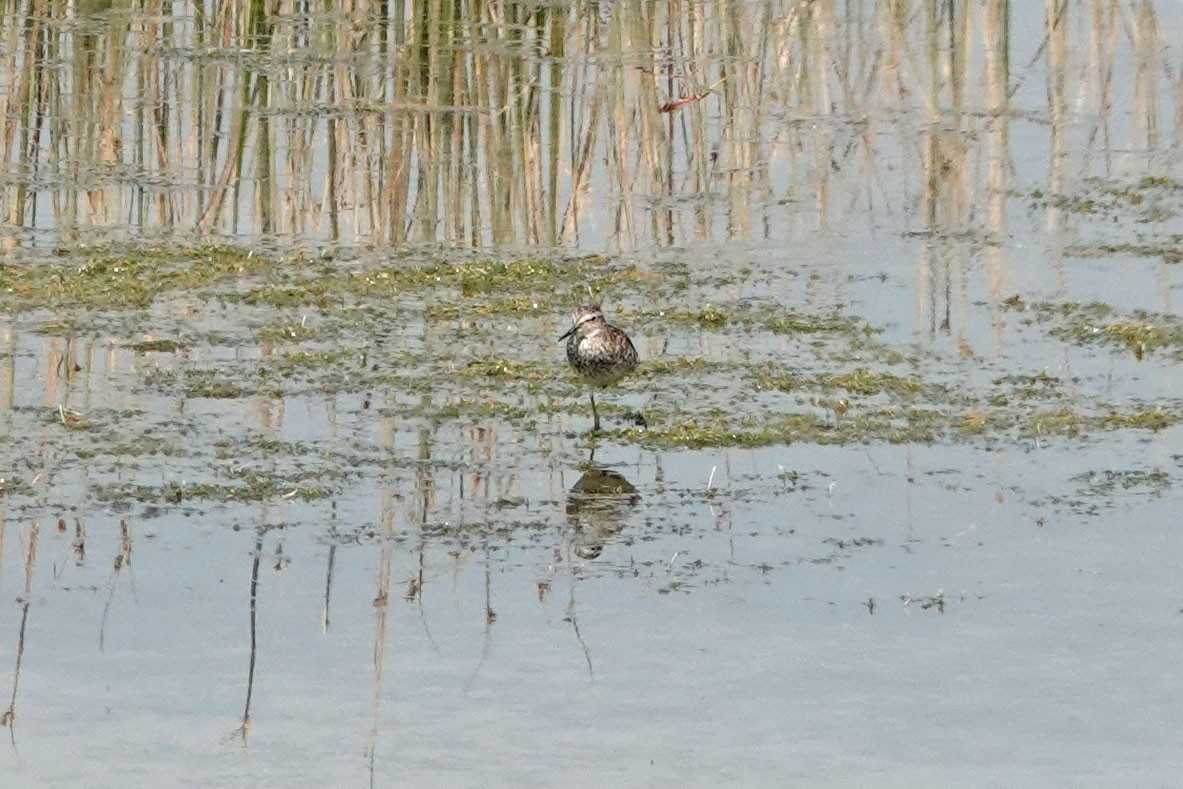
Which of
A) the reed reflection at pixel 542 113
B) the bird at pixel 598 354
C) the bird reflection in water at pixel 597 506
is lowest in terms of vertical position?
the bird reflection in water at pixel 597 506

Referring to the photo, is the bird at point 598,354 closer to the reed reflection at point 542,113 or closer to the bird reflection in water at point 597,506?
the bird reflection in water at point 597,506

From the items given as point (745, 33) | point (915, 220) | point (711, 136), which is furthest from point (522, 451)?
point (745, 33)

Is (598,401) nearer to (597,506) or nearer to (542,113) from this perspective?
(597,506)

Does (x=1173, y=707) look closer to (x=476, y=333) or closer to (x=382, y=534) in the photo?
(x=382, y=534)

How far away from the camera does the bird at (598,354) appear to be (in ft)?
29.8

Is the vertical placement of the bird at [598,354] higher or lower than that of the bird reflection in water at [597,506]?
higher

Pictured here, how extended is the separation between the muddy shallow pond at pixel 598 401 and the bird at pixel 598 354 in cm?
16

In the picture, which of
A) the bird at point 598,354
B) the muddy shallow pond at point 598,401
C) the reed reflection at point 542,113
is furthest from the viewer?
the reed reflection at point 542,113

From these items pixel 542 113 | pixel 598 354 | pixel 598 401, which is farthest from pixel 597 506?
pixel 542 113

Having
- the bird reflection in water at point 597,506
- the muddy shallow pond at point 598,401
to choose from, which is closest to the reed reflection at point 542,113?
the muddy shallow pond at point 598,401

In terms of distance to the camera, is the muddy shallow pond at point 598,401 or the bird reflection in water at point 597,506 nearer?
the muddy shallow pond at point 598,401

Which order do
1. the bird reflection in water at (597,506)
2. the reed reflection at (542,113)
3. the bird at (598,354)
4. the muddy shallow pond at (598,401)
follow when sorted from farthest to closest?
the reed reflection at (542,113) < the bird at (598,354) < the bird reflection in water at (597,506) < the muddy shallow pond at (598,401)

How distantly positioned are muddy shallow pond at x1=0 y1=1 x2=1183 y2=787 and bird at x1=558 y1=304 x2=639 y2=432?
16cm

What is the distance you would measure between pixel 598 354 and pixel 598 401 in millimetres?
388
